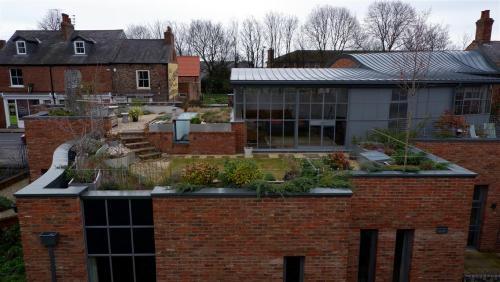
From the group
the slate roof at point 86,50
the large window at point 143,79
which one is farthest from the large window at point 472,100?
the large window at point 143,79

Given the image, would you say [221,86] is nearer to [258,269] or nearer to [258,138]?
[258,138]

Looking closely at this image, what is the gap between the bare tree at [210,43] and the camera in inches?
2077

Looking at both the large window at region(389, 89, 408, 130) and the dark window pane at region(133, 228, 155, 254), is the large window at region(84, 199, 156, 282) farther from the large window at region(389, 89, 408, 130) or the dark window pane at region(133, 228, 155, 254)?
the large window at region(389, 89, 408, 130)

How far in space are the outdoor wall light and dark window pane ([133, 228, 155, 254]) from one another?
1.38m

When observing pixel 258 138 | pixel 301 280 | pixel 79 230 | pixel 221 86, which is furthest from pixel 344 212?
pixel 221 86

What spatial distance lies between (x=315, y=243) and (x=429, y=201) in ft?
9.35

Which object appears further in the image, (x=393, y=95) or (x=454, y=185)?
(x=393, y=95)

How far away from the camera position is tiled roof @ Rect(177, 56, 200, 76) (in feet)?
124

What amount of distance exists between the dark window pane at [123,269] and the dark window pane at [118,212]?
803mm

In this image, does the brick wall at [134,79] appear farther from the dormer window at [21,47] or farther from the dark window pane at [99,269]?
the dark window pane at [99,269]

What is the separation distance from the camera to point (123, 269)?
23.6 feet

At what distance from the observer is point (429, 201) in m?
7.66

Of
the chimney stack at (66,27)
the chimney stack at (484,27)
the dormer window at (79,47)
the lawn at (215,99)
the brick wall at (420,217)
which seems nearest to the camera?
the brick wall at (420,217)

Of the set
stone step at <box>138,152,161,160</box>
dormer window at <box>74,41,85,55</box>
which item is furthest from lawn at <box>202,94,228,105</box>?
stone step at <box>138,152,161,160</box>
